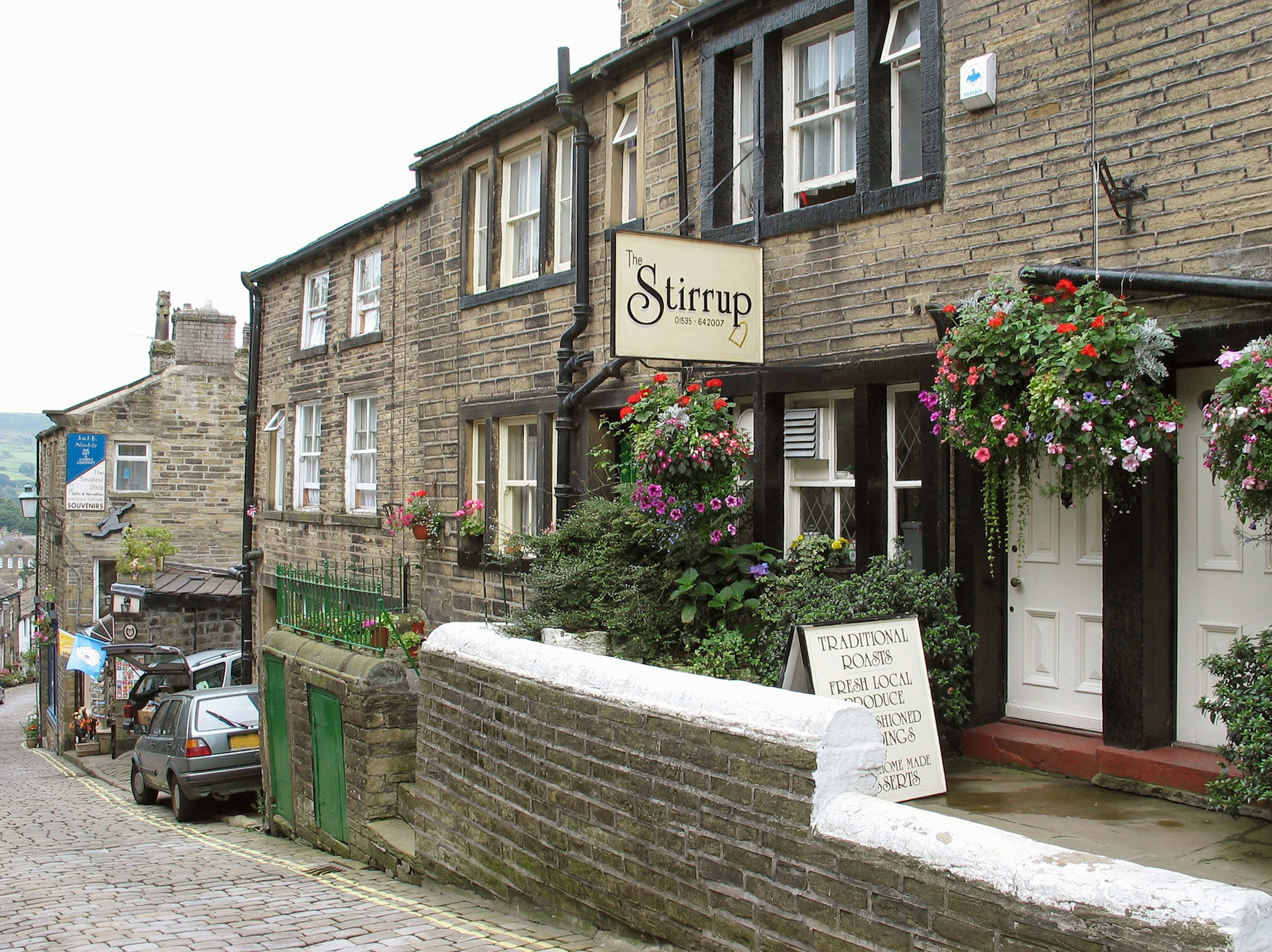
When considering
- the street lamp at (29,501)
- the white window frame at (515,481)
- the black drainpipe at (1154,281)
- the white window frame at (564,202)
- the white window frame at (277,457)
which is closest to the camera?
the black drainpipe at (1154,281)

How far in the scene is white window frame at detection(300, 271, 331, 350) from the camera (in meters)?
16.8

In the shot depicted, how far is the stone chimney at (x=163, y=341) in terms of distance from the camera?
2941cm

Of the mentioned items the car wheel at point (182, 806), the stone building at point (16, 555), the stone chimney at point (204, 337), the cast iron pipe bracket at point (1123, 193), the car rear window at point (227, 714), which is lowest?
the stone building at point (16, 555)

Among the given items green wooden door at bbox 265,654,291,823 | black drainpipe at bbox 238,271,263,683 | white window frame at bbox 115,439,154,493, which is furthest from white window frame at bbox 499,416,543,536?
white window frame at bbox 115,439,154,493

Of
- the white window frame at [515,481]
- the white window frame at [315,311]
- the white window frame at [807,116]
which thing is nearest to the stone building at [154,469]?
the white window frame at [315,311]

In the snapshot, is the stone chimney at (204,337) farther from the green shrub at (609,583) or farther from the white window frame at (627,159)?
the green shrub at (609,583)

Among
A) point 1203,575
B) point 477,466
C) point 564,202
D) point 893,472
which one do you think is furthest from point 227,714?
point 1203,575

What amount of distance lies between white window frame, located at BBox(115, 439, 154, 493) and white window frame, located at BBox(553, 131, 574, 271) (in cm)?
1985

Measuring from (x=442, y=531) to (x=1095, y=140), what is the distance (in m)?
8.57

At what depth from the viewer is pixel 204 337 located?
1114 inches

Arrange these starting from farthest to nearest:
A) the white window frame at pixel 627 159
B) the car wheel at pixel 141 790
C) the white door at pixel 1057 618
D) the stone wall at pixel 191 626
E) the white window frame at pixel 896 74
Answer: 1. the stone wall at pixel 191 626
2. the car wheel at pixel 141 790
3. the white window frame at pixel 627 159
4. the white window frame at pixel 896 74
5. the white door at pixel 1057 618

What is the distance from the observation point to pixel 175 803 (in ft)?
45.2

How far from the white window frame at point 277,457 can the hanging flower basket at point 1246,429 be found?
607 inches

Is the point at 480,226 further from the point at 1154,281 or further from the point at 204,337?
the point at 204,337
